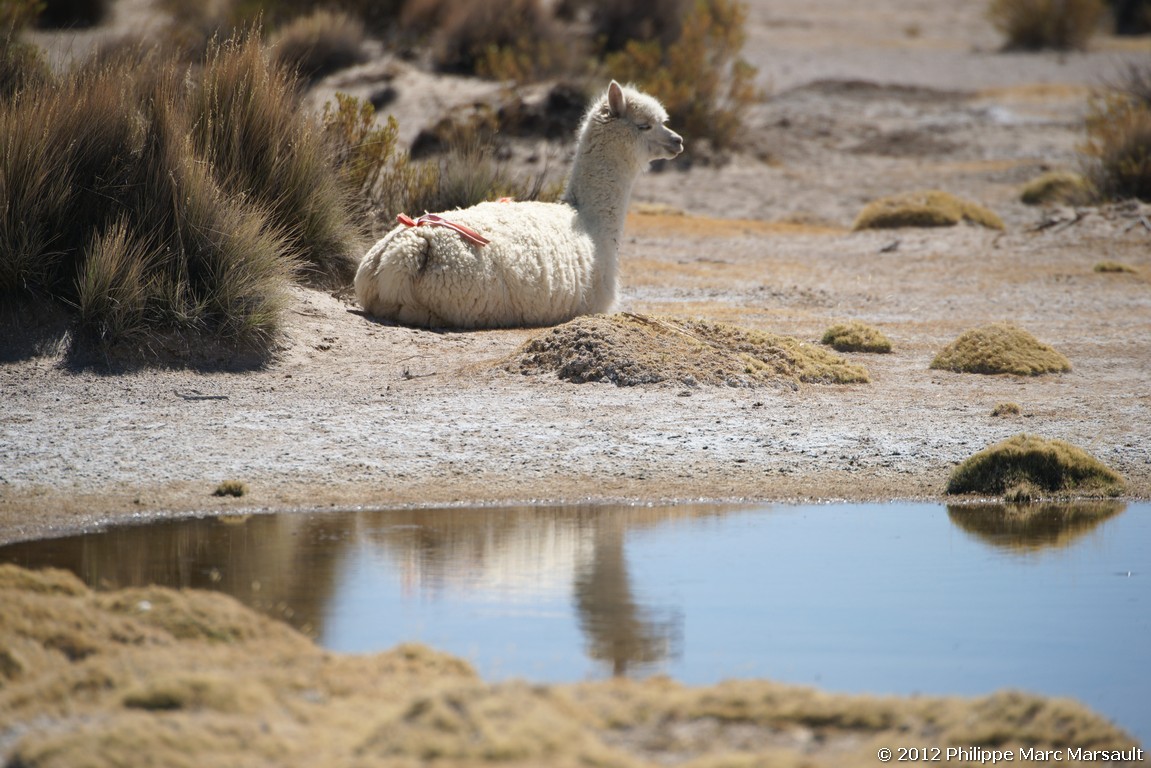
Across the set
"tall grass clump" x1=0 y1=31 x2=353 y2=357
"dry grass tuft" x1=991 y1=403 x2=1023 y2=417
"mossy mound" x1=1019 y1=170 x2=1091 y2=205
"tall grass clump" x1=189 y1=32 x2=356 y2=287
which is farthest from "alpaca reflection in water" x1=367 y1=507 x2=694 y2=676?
"mossy mound" x1=1019 y1=170 x2=1091 y2=205

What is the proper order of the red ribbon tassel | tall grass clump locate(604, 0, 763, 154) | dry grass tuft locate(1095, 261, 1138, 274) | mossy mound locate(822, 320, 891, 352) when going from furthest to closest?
1. tall grass clump locate(604, 0, 763, 154)
2. dry grass tuft locate(1095, 261, 1138, 274)
3. mossy mound locate(822, 320, 891, 352)
4. the red ribbon tassel

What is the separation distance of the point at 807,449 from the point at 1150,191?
12314 millimetres

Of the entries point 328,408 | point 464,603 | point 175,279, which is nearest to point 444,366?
point 328,408

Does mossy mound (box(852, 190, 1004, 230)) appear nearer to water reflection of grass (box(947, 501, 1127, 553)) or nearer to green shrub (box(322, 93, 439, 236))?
green shrub (box(322, 93, 439, 236))

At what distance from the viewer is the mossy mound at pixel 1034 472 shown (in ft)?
24.3

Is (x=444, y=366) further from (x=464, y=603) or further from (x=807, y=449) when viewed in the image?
(x=464, y=603)

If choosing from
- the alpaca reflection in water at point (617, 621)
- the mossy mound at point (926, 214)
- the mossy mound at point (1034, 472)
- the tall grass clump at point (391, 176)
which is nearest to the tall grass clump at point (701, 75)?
the mossy mound at point (926, 214)

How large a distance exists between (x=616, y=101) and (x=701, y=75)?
40.2ft

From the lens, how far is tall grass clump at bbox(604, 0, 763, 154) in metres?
22.3

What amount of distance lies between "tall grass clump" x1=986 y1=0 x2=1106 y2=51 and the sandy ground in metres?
22.8

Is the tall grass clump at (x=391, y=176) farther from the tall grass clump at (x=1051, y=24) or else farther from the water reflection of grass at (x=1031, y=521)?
the tall grass clump at (x=1051, y=24)

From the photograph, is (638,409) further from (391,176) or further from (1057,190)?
(1057,190)

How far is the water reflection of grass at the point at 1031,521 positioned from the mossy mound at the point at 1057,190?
12.4m

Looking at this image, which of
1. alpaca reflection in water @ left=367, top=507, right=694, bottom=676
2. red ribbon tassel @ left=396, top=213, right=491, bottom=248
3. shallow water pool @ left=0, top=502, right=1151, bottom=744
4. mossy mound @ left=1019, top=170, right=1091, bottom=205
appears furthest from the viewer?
mossy mound @ left=1019, top=170, right=1091, bottom=205
